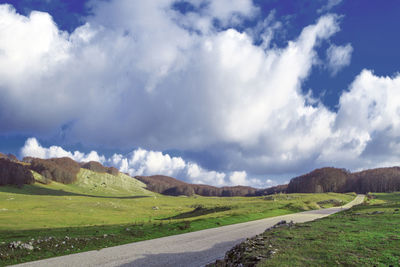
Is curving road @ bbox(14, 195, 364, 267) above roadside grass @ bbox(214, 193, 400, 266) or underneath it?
underneath

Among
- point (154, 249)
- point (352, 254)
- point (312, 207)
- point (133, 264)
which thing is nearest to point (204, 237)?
point (154, 249)

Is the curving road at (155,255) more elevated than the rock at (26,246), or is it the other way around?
the rock at (26,246)

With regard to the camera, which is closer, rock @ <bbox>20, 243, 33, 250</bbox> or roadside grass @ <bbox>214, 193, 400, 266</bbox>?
roadside grass @ <bbox>214, 193, 400, 266</bbox>

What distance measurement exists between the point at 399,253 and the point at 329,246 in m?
3.97

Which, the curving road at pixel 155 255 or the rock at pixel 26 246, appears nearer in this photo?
the curving road at pixel 155 255

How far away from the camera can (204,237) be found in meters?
33.1

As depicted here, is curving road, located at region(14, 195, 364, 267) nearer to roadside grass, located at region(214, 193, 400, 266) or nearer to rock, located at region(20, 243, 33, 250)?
rock, located at region(20, 243, 33, 250)

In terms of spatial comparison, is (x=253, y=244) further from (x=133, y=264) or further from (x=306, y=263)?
(x=133, y=264)

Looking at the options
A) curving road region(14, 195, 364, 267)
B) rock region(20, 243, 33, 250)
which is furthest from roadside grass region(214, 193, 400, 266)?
rock region(20, 243, 33, 250)

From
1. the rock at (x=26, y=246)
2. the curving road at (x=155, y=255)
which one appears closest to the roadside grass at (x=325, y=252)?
the curving road at (x=155, y=255)

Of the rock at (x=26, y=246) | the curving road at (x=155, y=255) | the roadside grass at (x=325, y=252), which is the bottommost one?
the curving road at (x=155, y=255)

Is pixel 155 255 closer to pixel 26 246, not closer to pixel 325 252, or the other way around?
pixel 26 246

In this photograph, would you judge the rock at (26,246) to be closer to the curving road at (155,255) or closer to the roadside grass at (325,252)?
the curving road at (155,255)

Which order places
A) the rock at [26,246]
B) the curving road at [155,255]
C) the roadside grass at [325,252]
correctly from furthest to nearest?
the rock at [26,246]
the curving road at [155,255]
the roadside grass at [325,252]
